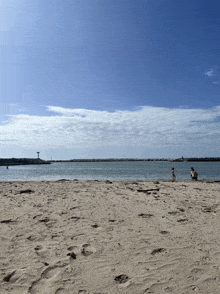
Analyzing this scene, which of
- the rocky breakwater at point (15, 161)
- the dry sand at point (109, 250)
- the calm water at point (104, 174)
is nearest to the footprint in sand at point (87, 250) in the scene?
the dry sand at point (109, 250)

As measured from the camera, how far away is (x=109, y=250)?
14.3 ft

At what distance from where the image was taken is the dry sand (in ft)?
10.5

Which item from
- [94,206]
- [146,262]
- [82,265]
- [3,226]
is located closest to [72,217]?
[94,206]

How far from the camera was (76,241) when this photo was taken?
15.8ft

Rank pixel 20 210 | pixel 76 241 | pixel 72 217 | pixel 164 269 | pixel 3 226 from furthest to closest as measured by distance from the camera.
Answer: pixel 20 210
pixel 72 217
pixel 3 226
pixel 76 241
pixel 164 269

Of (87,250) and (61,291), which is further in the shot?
(87,250)

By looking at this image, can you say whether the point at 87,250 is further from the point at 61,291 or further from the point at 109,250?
the point at 61,291

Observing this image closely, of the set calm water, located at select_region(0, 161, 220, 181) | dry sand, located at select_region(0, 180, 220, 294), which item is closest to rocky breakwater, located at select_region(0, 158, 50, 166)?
calm water, located at select_region(0, 161, 220, 181)

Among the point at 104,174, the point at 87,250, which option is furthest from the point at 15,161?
the point at 87,250

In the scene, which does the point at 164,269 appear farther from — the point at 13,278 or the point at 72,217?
the point at 72,217

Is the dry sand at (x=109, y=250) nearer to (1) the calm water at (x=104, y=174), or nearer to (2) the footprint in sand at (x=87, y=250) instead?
(2) the footprint in sand at (x=87, y=250)

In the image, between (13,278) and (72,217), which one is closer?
(13,278)

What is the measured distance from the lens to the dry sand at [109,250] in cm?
321

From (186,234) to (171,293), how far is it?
2421 mm
